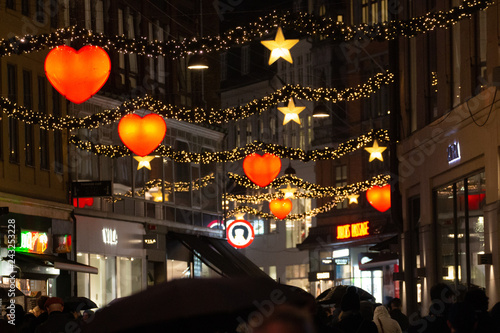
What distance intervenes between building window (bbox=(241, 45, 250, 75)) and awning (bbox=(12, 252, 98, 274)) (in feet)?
158

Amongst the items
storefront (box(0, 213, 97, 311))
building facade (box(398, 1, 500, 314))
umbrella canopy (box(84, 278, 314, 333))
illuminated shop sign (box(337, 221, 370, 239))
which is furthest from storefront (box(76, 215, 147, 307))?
umbrella canopy (box(84, 278, 314, 333))

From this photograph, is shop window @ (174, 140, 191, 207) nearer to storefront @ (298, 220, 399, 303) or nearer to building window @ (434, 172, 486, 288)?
storefront @ (298, 220, 399, 303)

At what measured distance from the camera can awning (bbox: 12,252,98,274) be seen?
26922mm

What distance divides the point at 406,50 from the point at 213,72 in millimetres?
16902

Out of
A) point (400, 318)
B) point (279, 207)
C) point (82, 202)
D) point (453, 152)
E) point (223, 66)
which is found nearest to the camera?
point (400, 318)

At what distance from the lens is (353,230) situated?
5812 centimetres

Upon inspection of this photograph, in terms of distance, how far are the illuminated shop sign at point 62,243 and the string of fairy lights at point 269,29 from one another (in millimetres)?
12873

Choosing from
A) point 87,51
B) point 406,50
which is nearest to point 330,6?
point 406,50

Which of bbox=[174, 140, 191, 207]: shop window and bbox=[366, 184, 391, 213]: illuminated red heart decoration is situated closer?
bbox=[366, 184, 391, 213]: illuminated red heart decoration

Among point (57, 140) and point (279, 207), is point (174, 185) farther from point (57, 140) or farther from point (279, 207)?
point (57, 140)

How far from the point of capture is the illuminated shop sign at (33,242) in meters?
27.8

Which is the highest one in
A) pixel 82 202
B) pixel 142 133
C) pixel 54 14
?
pixel 54 14

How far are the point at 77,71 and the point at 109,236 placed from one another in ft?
65.2

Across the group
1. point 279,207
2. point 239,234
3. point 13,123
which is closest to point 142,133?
point 13,123
